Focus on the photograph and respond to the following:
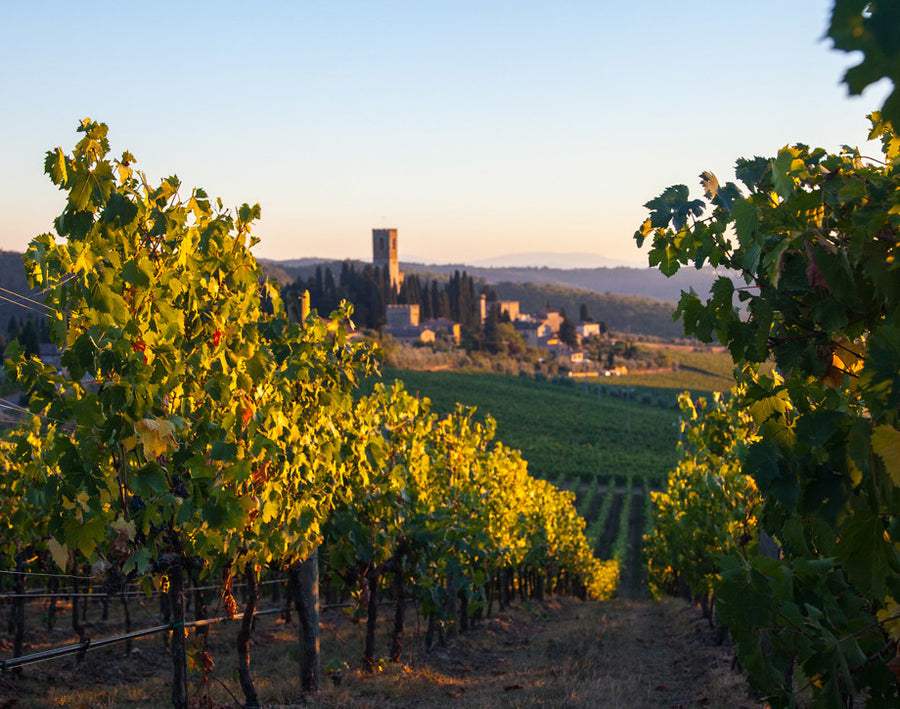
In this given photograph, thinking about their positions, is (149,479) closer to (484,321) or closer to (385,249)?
(484,321)

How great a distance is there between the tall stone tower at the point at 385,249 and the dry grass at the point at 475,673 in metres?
143

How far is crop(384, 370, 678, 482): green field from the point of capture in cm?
4909

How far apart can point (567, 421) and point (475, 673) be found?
51944 millimetres

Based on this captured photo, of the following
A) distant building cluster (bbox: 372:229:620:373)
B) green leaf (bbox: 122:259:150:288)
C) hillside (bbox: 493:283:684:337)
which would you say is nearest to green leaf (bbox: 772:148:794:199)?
green leaf (bbox: 122:259:150:288)

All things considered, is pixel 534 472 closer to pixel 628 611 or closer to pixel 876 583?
Answer: pixel 628 611

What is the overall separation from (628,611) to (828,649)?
2100 centimetres

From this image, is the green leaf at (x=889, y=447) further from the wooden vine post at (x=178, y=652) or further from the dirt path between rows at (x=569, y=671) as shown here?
the dirt path between rows at (x=569, y=671)

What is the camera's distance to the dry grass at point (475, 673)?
809 centimetres

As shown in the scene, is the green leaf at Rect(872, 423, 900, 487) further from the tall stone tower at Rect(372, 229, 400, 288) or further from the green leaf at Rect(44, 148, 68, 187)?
the tall stone tower at Rect(372, 229, 400, 288)

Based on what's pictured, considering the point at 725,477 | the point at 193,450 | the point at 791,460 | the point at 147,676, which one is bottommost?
the point at 147,676

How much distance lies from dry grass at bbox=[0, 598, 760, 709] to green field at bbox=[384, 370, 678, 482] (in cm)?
2669

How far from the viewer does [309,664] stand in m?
7.59

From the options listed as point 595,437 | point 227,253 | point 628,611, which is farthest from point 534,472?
point 227,253

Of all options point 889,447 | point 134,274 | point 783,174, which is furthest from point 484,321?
point 889,447
